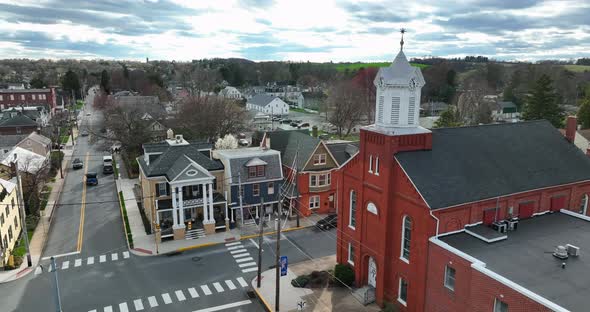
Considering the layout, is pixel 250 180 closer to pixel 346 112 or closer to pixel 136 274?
pixel 136 274

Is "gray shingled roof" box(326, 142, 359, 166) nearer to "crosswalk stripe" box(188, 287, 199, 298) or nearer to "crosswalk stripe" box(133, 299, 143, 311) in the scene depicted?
"crosswalk stripe" box(188, 287, 199, 298)

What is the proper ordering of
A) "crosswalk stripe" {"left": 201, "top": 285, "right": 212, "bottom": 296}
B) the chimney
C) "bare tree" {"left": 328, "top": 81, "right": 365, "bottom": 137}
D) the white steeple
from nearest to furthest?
the white steeple
"crosswalk stripe" {"left": 201, "top": 285, "right": 212, "bottom": 296}
the chimney
"bare tree" {"left": 328, "top": 81, "right": 365, "bottom": 137}

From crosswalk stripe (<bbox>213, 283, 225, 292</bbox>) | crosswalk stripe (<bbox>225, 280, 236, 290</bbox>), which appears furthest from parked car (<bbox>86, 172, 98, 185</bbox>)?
crosswalk stripe (<bbox>225, 280, 236, 290</bbox>)

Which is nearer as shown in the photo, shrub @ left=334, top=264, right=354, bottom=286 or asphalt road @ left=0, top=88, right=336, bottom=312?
asphalt road @ left=0, top=88, right=336, bottom=312

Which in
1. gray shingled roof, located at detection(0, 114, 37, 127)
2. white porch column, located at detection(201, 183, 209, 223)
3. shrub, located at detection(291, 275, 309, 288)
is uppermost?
gray shingled roof, located at detection(0, 114, 37, 127)

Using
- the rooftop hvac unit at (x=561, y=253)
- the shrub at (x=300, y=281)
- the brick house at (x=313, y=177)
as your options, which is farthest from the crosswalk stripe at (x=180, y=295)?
the rooftop hvac unit at (x=561, y=253)

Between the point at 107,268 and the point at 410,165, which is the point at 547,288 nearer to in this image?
the point at 410,165

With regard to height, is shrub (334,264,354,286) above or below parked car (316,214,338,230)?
above
